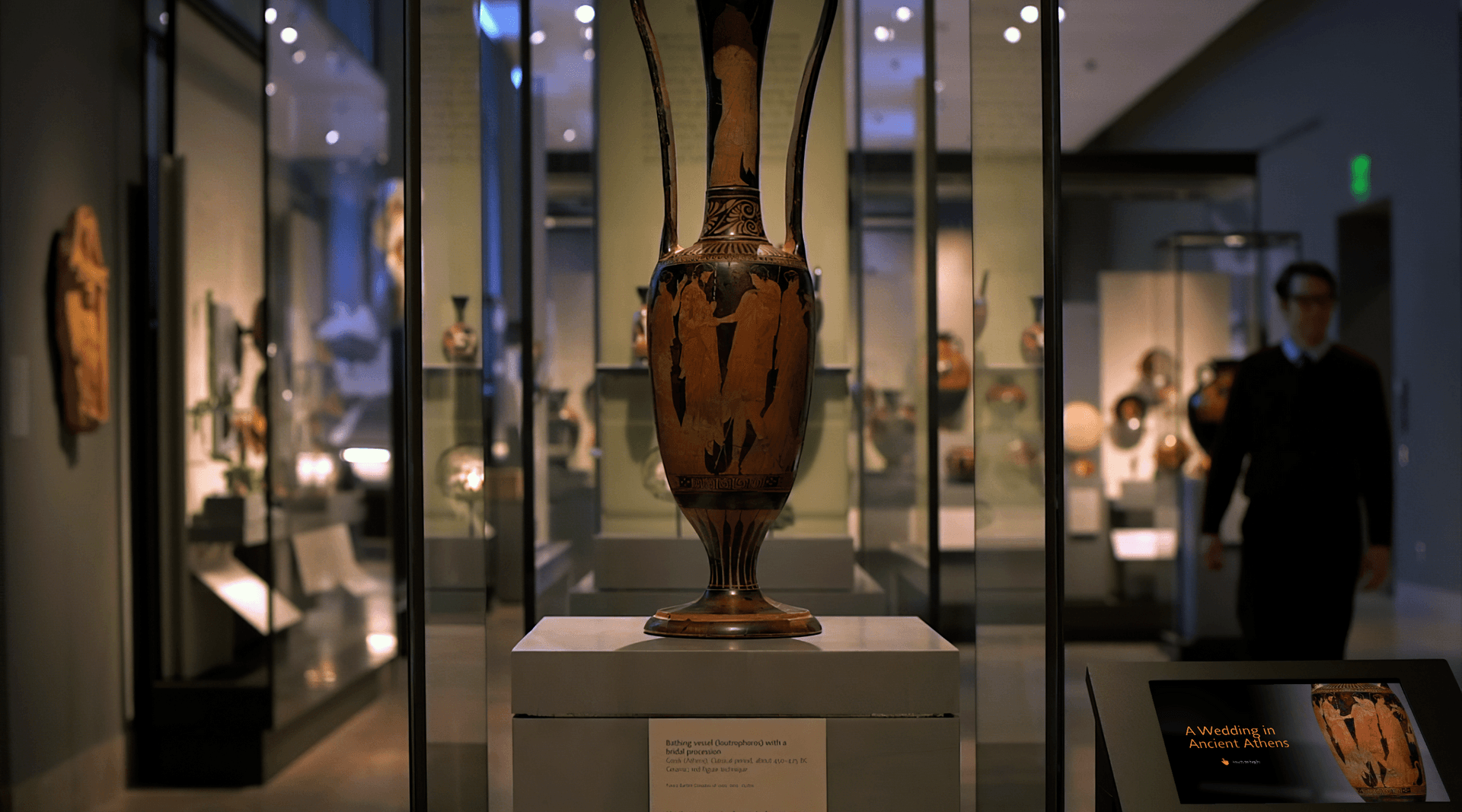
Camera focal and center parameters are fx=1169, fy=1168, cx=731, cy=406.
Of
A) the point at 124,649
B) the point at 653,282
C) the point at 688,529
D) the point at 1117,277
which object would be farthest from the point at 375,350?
the point at 653,282

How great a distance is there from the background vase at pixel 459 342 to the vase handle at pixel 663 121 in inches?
10.9

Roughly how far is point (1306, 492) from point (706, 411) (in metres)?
2.44

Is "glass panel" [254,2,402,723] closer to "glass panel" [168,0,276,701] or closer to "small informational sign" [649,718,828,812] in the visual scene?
"glass panel" [168,0,276,701]

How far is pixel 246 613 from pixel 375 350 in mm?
2037

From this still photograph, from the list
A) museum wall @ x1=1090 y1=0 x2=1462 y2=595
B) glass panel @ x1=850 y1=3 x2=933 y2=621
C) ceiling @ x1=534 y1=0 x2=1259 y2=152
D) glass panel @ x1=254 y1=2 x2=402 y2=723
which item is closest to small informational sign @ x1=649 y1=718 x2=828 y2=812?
ceiling @ x1=534 y1=0 x2=1259 y2=152

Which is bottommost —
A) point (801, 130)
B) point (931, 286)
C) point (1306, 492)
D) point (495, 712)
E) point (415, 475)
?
point (495, 712)

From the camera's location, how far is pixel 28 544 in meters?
3.16

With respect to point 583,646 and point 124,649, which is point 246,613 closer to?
point 124,649

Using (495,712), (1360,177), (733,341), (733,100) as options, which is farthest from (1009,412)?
(1360,177)

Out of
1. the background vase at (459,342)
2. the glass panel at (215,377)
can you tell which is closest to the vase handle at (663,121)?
the background vase at (459,342)

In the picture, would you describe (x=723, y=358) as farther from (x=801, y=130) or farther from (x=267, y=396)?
Answer: (x=267, y=396)

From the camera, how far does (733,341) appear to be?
1.38 m

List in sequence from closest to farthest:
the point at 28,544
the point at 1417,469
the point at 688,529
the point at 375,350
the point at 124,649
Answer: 1. the point at 688,529
2. the point at 28,544
3. the point at 124,649
4. the point at 375,350
5. the point at 1417,469

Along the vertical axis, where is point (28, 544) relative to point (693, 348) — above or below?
below
